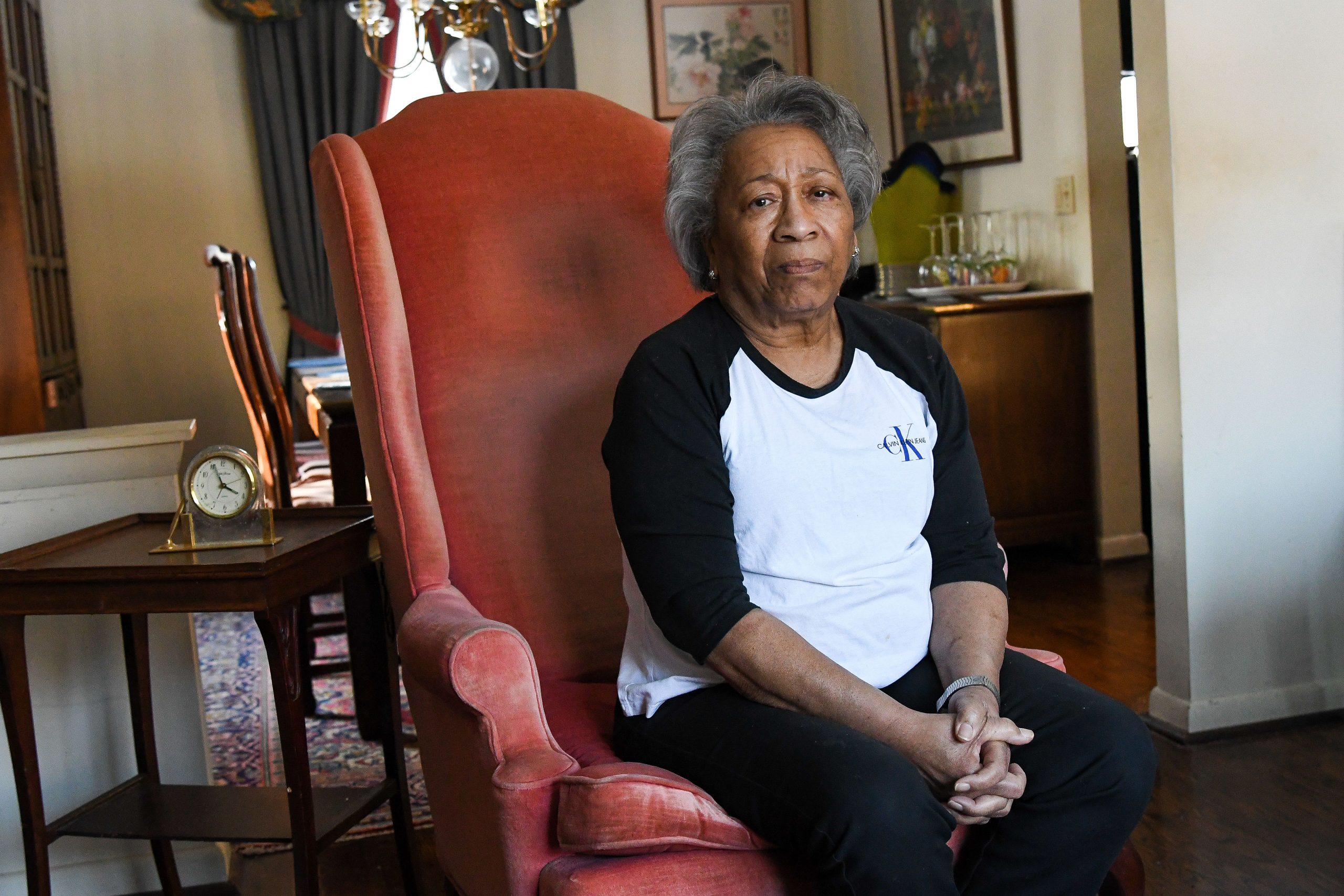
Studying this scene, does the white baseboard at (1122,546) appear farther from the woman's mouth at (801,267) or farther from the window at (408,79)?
the window at (408,79)

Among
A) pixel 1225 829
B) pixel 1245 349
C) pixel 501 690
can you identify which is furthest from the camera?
pixel 1245 349

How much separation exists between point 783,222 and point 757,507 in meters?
0.34

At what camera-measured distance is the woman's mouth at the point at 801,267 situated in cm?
141

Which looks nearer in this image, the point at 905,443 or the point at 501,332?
the point at 905,443

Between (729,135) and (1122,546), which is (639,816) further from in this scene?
(1122,546)

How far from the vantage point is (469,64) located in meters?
3.96

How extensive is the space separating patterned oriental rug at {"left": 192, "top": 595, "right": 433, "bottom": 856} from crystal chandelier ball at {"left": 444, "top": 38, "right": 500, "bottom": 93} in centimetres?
187

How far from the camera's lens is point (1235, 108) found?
7.75 feet

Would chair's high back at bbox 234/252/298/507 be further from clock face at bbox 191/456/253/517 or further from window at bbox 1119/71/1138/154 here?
window at bbox 1119/71/1138/154

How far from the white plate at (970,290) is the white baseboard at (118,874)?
280 cm

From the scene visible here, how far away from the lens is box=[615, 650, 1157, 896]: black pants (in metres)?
1.14

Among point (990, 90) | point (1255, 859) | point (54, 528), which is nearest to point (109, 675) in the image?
point (54, 528)

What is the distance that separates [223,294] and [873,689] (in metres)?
2.20

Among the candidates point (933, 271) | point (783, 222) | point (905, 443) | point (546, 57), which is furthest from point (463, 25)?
point (905, 443)
